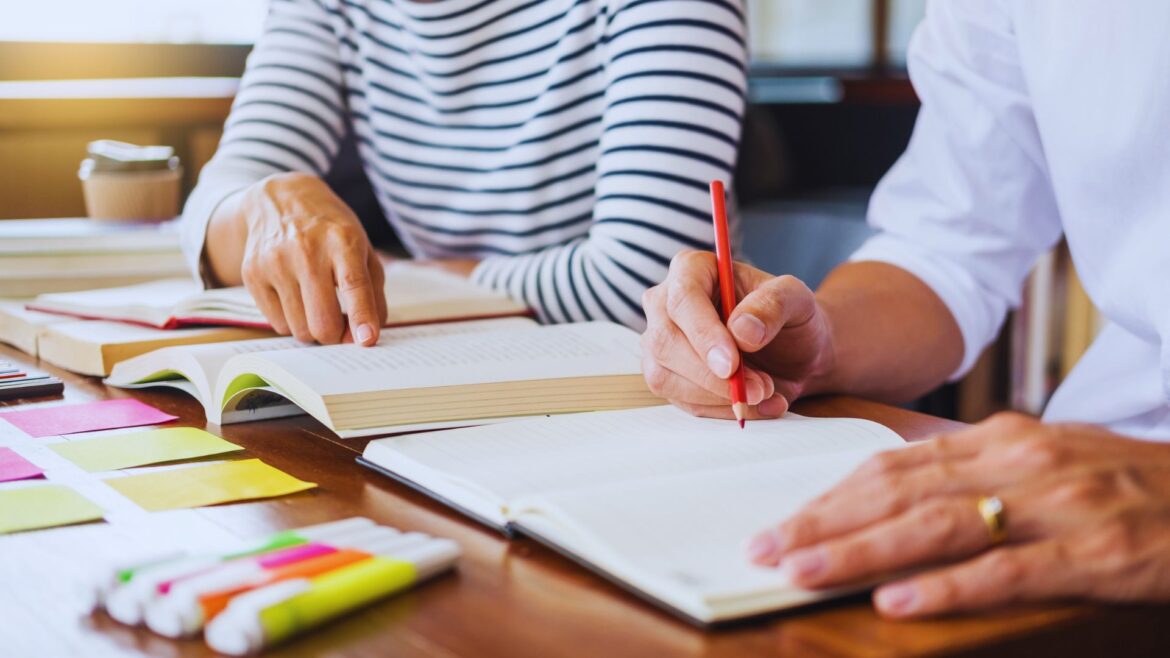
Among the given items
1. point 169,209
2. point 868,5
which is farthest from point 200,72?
point 868,5

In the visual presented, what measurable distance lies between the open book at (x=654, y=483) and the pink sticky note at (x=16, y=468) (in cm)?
19

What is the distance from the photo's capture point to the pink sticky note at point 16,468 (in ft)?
2.23

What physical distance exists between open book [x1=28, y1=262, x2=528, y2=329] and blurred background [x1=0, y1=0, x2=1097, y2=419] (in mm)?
543

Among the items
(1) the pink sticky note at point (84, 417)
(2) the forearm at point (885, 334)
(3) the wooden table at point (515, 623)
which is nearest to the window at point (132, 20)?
(1) the pink sticky note at point (84, 417)

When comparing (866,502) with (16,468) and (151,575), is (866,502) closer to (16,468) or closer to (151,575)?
(151,575)

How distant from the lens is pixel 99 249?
1358mm

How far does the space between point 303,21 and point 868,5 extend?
9.67 ft

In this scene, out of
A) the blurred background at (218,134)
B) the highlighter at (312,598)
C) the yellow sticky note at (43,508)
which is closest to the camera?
the highlighter at (312,598)

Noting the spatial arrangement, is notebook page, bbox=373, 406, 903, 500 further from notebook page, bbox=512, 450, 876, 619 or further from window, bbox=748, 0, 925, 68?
window, bbox=748, 0, 925, 68

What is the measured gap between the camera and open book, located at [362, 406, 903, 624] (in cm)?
48

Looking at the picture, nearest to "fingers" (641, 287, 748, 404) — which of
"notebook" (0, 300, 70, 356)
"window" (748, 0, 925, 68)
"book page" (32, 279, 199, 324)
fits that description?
"book page" (32, 279, 199, 324)

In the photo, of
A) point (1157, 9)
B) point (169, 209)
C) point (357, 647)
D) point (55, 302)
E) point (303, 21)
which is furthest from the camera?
point (169, 209)

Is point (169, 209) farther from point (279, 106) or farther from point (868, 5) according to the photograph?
point (868, 5)

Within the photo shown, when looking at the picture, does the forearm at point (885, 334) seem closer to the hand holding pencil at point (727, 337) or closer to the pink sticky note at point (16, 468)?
the hand holding pencil at point (727, 337)
